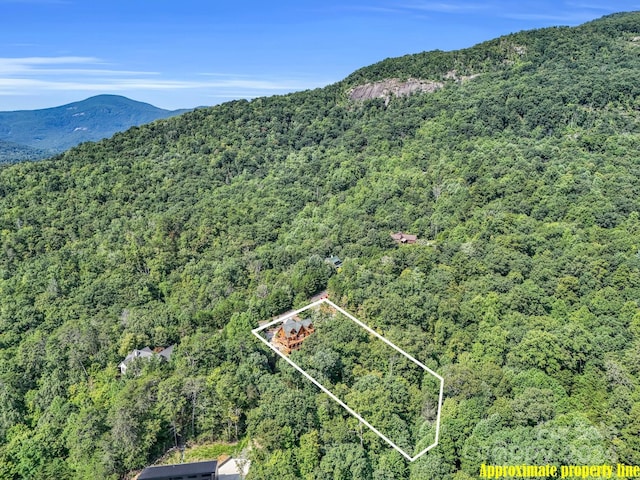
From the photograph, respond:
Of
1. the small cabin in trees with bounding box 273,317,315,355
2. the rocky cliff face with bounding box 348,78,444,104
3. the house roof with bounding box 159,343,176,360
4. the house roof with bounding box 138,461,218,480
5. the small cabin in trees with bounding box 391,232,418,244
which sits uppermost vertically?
the rocky cliff face with bounding box 348,78,444,104

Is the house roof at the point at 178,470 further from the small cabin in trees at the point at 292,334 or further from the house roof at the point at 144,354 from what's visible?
the house roof at the point at 144,354

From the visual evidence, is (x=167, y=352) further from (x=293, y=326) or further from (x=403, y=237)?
(x=403, y=237)

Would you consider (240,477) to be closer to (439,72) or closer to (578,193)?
(578,193)

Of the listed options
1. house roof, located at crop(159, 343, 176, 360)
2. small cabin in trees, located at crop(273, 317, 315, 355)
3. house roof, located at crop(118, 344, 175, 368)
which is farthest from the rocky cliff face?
house roof, located at crop(118, 344, 175, 368)

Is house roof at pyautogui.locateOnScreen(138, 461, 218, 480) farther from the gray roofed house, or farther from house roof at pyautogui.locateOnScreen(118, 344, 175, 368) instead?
house roof at pyautogui.locateOnScreen(118, 344, 175, 368)

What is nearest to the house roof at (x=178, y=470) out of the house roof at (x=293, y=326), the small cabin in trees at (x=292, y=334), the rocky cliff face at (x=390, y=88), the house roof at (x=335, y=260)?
the small cabin in trees at (x=292, y=334)
